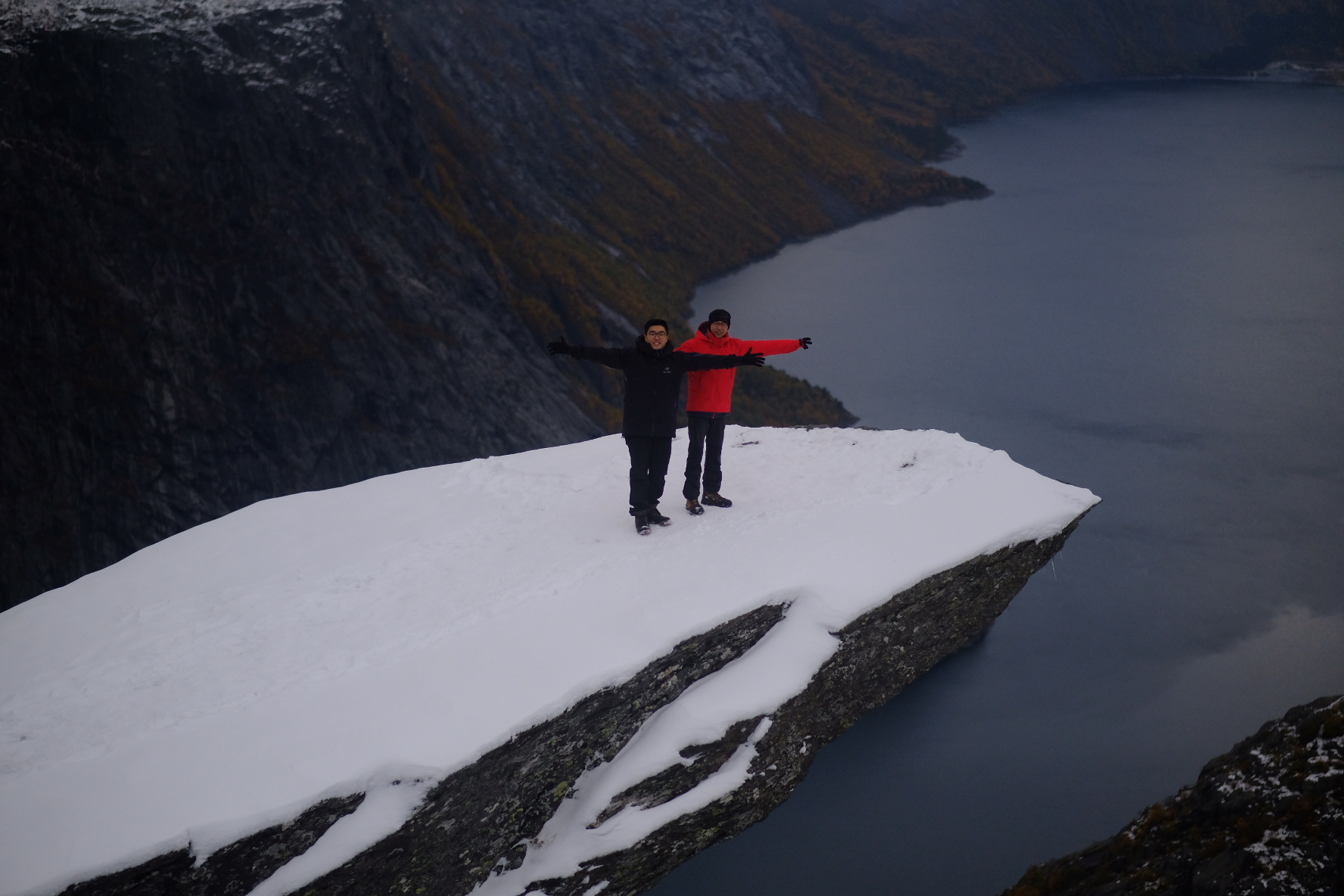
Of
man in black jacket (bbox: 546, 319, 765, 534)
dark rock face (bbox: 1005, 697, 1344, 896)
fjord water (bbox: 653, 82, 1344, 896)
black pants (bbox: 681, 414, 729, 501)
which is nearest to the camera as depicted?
dark rock face (bbox: 1005, 697, 1344, 896)

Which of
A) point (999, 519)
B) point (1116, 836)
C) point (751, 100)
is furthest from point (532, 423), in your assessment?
point (751, 100)

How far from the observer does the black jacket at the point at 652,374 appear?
373 inches

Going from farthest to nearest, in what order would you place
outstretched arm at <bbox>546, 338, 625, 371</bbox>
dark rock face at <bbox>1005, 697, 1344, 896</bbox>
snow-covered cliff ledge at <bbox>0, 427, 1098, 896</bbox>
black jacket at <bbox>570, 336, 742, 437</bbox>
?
black jacket at <bbox>570, 336, 742, 437</bbox>, outstretched arm at <bbox>546, 338, 625, 371</bbox>, snow-covered cliff ledge at <bbox>0, 427, 1098, 896</bbox>, dark rock face at <bbox>1005, 697, 1344, 896</bbox>

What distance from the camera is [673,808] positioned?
26.8 ft

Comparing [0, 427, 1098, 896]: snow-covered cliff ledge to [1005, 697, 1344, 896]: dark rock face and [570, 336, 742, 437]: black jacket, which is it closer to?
[570, 336, 742, 437]: black jacket

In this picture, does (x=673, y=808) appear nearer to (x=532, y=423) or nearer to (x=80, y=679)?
(x=80, y=679)

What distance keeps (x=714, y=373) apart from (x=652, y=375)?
2.51 ft

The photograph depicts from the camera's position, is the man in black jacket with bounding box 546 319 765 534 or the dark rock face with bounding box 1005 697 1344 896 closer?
the dark rock face with bounding box 1005 697 1344 896

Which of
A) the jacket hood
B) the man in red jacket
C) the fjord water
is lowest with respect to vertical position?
the fjord water

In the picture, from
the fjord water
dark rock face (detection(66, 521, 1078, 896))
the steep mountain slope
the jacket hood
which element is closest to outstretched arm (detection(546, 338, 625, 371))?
the jacket hood

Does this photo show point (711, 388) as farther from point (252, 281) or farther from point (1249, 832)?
point (252, 281)

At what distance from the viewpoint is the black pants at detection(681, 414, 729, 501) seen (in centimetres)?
1016

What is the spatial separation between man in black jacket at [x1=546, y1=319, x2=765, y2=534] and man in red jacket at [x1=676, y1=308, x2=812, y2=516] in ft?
0.67

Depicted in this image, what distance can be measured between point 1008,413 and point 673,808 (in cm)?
3073
